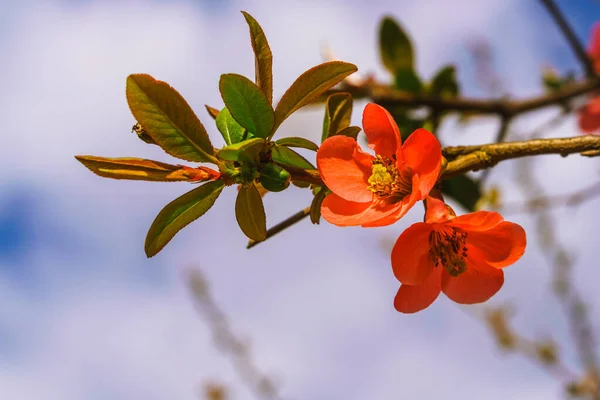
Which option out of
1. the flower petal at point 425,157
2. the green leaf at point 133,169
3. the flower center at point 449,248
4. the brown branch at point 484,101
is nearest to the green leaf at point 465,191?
the brown branch at point 484,101

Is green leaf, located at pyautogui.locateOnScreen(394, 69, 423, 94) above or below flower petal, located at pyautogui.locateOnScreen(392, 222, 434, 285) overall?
above

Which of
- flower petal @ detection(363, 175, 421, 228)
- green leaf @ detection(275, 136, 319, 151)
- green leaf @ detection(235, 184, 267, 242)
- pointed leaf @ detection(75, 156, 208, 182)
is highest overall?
pointed leaf @ detection(75, 156, 208, 182)

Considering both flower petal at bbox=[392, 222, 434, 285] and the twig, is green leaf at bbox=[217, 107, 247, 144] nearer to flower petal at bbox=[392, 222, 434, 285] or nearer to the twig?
the twig

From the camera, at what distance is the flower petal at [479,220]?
847mm

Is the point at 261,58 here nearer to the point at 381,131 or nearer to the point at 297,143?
the point at 297,143

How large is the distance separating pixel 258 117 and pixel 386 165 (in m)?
0.27

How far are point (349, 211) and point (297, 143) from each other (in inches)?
5.3

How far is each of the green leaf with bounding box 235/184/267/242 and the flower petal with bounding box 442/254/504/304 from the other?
1.11ft

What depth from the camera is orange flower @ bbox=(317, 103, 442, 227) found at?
84 cm

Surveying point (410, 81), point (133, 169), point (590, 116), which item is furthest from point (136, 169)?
point (590, 116)

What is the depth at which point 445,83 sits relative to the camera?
6.88 feet

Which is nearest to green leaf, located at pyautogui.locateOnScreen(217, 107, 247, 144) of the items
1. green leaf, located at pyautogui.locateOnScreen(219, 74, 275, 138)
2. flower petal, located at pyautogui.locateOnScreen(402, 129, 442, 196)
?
green leaf, located at pyautogui.locateOnScreen(219, 74, 275, 138)

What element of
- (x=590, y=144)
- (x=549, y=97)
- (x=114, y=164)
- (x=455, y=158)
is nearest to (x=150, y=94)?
(x=114, y=164)

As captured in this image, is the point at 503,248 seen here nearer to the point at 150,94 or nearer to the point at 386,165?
the point at 386,165
